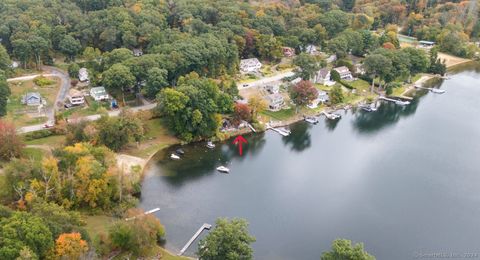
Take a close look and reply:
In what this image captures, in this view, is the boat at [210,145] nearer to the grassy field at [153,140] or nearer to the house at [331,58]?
the grassy field at [153,140]

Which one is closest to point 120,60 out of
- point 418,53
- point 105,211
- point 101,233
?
point 105,211

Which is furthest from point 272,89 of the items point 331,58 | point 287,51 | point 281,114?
point 331,58

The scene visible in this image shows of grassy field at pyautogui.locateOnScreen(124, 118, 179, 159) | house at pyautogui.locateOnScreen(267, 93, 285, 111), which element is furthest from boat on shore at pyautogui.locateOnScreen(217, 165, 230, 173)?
house at pyautogui.locateOnScreen(267, 93, 285, 111)

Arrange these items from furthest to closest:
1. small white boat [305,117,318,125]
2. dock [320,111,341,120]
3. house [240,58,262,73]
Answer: house [240,58,262,73] < dock [320,111,341,120] < small white boat [305,117,318,125]

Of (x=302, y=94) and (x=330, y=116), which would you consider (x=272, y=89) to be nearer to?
(x=302, y=94)

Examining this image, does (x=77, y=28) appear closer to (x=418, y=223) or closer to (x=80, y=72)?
(x=80, y=72)

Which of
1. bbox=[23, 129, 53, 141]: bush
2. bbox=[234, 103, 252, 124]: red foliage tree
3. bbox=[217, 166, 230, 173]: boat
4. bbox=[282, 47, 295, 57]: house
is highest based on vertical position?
bbox=[282, 47, 295, 57]: house

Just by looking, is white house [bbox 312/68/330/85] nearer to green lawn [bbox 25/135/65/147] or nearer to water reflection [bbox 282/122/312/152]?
water reflection [bbox 282/122/312/152]
